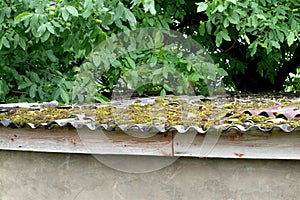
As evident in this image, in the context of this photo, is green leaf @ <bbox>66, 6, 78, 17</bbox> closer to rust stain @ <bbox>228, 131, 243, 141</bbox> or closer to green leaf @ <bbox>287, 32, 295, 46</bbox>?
rust stain @ <bbox>228, 131, 243, 141</bbox>

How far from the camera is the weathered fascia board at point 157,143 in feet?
8.45

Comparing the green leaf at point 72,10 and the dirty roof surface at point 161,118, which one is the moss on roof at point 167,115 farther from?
the green leaf at point 72,10

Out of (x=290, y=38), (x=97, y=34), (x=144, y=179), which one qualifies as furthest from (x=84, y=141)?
(x=290, y=38)

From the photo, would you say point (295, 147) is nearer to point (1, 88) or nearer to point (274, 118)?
point (274, 118)

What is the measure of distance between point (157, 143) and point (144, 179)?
31cm

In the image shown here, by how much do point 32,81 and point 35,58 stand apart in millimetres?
356

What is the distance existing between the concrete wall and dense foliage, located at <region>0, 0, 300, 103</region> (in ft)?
4.25

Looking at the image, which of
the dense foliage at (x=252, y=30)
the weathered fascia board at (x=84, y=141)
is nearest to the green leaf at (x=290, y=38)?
the dense foliage at (x=252, y=30)

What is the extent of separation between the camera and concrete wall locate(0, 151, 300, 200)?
2697 millimetres

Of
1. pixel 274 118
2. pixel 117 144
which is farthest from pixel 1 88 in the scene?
pixel 274 118

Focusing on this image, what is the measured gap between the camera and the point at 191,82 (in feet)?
18.3

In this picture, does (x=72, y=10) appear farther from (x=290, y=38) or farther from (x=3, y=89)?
(x=290, y=38)

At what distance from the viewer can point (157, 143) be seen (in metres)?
2.76

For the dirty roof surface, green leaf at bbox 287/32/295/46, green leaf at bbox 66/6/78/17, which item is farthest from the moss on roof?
green leaf at bbox 287/32/295/46
